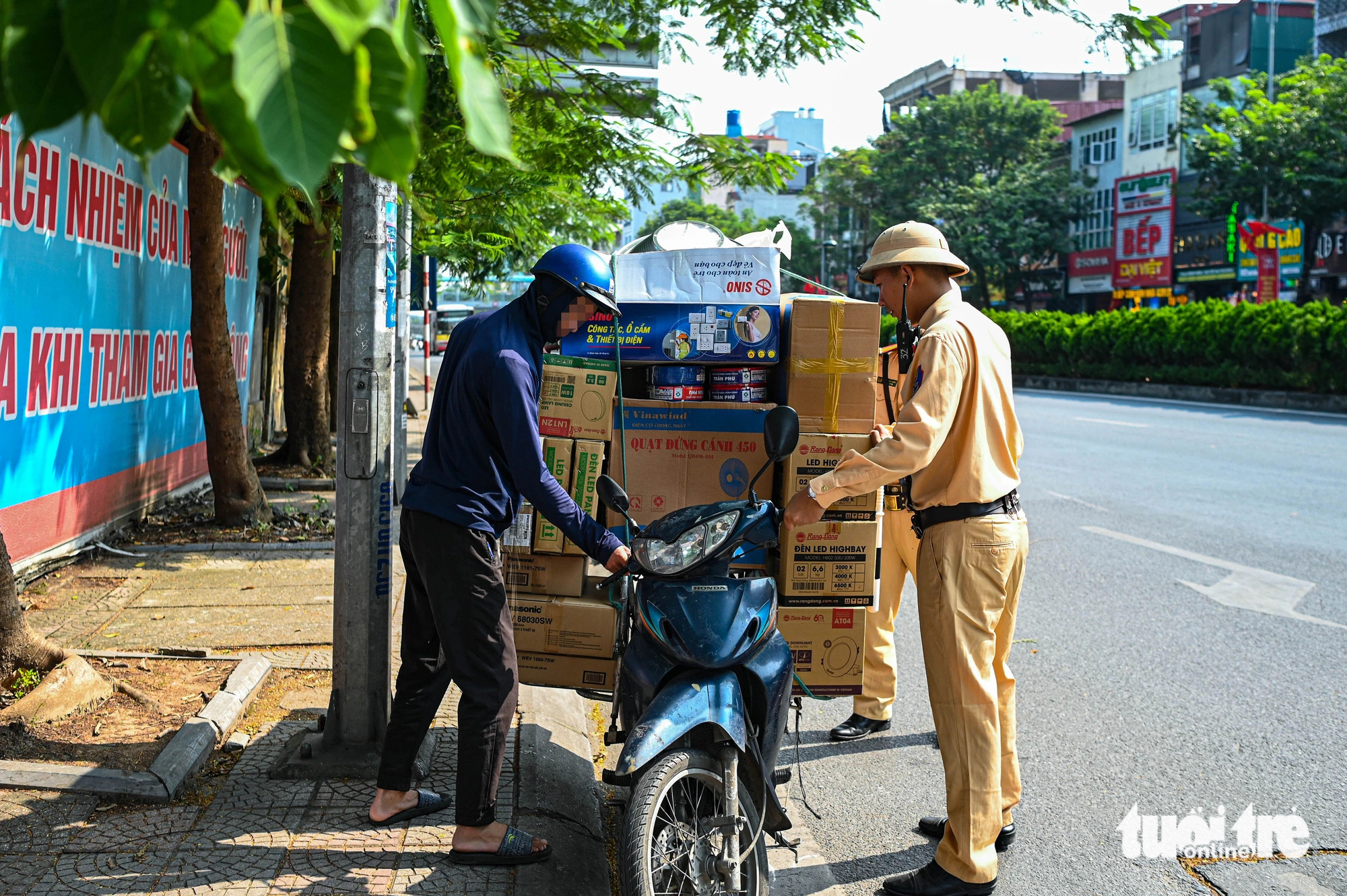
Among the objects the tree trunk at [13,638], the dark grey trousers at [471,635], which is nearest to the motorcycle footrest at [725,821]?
the dark grey trousers at [471,635]

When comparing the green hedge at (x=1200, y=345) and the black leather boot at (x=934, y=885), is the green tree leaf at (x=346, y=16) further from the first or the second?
the green hedge at (x=1200, y=345)

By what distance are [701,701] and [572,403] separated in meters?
1.44

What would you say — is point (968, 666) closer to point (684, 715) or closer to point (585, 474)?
point (684, 715)

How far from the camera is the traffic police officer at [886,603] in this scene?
500 cm

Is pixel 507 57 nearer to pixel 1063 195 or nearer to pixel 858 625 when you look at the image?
pixel 858 625

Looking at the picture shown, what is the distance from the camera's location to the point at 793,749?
16.6 feet

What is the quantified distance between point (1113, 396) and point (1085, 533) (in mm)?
21410

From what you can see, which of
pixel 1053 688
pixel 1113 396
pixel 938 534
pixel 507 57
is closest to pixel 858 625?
pixel 938 534

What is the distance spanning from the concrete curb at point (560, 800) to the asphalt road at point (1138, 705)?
0.83 metres

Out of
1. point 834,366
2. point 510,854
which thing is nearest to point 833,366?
point 834,366

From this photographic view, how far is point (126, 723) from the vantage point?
4.41 m

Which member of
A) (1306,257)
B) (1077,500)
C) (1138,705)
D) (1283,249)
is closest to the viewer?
(1138,705)

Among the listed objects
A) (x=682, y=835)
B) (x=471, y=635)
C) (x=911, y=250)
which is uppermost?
(x=911, y=250)

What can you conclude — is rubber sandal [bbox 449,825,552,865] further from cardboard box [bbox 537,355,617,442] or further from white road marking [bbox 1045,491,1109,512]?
white road marking [bbox 1045,491,1109,512]
